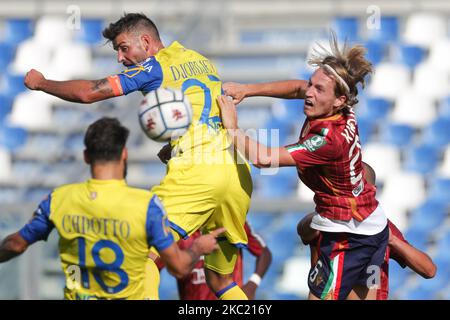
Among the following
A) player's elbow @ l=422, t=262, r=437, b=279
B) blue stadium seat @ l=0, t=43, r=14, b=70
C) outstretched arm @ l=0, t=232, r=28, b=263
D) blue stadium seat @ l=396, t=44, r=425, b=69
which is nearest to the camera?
outstretched arm @ l=0, t=232, r=28, b=263

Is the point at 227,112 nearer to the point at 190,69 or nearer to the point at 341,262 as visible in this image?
the point at 190,69

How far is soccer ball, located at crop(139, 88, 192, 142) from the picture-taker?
202 inches

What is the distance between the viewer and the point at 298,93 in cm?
623

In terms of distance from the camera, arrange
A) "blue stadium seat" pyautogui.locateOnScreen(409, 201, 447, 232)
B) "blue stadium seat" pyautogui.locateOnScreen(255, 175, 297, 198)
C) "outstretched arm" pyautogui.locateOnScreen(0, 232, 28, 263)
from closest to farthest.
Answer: "outstretched arm" pyautogui.locateOnScreen(0, 232, 28, 263), "blue stadium seat" pyautogui.locateOnScreen(409, 201, 447, 232), "blue stadium seat" pyautogui.locateOnScreen(255, 175, 297, 198)

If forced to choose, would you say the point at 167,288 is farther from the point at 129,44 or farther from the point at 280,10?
the point at 280,10

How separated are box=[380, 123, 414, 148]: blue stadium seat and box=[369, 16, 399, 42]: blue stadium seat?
1.57 meters

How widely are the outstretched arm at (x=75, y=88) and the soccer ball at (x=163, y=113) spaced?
489 mm

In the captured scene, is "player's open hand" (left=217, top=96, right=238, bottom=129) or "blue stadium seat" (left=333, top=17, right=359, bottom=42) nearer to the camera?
"player's open hand" (left=217, top=96, right=238, bottom=129)

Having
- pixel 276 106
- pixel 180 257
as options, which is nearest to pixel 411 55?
pixel 276 106

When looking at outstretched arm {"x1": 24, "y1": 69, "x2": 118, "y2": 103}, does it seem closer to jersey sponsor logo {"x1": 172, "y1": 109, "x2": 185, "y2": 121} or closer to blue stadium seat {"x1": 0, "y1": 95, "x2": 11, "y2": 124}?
jersey sponsor logo {"x1": 172, "y1": 109, "x2": 185, "y2": 121}

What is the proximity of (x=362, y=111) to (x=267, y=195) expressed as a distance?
2.06m

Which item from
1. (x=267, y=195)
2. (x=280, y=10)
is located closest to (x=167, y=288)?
(x=267, y=195)

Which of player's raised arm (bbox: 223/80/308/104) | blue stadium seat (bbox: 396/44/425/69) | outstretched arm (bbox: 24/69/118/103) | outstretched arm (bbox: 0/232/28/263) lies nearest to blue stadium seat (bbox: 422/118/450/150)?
blue stadium seat (bbox: 396/44/425/69)

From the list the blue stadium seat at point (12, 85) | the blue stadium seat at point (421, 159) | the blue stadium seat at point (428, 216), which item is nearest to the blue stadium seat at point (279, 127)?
the blue stadium seat at point (421, 159)
